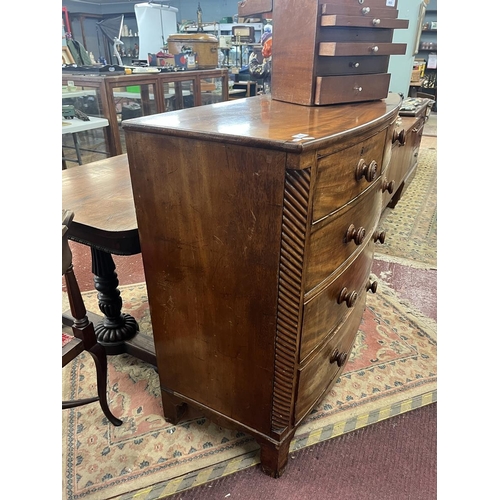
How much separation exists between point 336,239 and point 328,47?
1.84 ft

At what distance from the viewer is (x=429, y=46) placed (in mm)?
7883

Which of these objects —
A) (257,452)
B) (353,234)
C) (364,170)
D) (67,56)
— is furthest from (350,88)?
(67,56)

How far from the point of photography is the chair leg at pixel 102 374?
51.4 inches

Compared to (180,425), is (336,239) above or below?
above

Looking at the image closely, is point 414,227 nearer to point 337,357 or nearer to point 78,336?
point 337,357

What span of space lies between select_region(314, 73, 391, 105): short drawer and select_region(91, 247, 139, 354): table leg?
109 centimetres

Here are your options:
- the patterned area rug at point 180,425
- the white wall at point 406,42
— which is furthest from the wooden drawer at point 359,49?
the white wall at point 406,42

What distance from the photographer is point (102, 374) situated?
53.0 inches

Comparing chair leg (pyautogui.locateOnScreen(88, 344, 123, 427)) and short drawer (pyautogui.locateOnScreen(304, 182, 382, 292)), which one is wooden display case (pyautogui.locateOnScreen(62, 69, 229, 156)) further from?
short drawer (pyautogui.locateOnScreen(304, 182, 382, 292))

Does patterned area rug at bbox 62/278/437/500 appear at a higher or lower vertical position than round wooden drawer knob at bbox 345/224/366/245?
lower

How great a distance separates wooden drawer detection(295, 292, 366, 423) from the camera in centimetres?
119

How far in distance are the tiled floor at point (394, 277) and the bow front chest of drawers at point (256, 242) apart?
1.09 metres

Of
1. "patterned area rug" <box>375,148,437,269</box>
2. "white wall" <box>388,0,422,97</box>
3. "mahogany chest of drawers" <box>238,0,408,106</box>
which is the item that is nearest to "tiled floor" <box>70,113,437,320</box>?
"patterned area rug" <box>375,148,437,269</box>

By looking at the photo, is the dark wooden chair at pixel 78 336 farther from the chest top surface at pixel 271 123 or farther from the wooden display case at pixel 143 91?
the wooden display case at pixel 143 91
